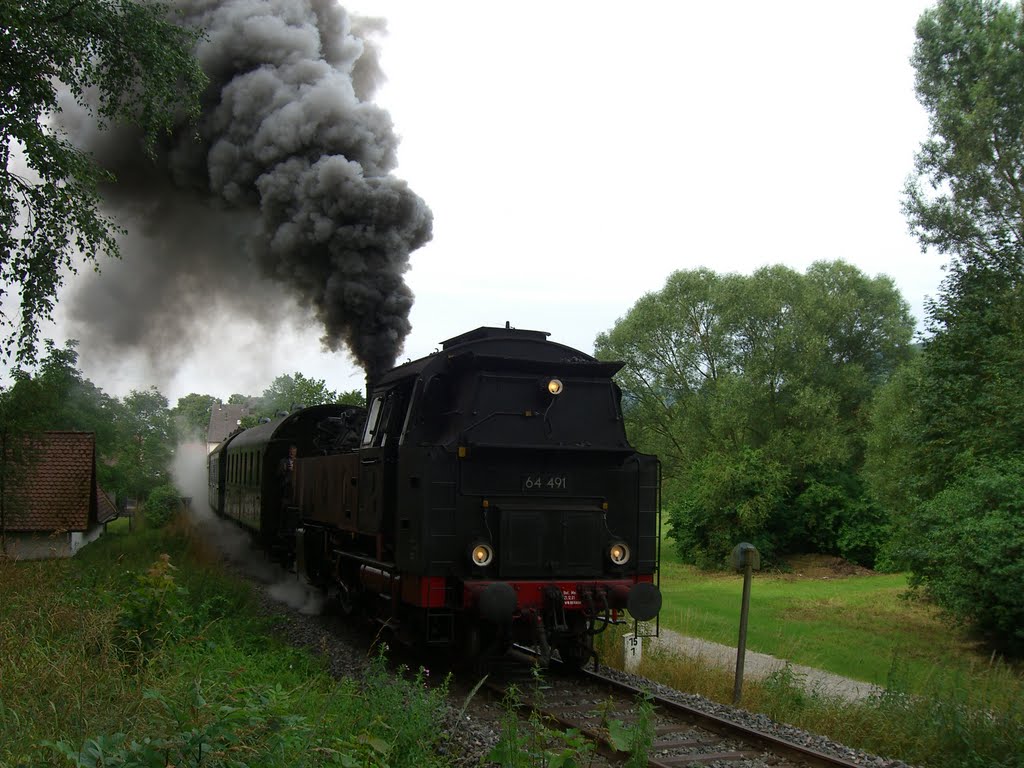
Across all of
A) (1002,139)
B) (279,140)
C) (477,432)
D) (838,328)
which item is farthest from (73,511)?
(838,328)

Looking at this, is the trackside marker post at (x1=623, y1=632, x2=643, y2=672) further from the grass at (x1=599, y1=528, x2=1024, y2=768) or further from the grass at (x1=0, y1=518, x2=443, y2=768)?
the grass at (x1=0, y1=518, x2=443, y2=768)

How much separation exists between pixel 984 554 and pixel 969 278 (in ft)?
27.1

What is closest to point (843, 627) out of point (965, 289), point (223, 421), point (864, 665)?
point (864, 665)

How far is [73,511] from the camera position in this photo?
75.7 ft

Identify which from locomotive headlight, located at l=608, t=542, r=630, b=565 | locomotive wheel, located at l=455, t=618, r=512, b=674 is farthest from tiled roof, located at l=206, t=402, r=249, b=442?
locomotive headlight, located at l=608, t=542, r=630, b=565

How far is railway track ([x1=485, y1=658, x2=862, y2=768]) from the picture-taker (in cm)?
576

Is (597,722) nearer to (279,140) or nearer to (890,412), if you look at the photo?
(279,140)

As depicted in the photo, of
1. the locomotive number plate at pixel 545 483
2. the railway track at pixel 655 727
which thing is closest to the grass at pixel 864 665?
the railway track at pixel 655 727

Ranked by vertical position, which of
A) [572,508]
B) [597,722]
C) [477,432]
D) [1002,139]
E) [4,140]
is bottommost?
[597,722]

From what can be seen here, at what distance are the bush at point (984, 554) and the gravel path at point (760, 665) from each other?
2.78 m

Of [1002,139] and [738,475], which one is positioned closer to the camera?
[1002,139]

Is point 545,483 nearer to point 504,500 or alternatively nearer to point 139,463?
point 504,500

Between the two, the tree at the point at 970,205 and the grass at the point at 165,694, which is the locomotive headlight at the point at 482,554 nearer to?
the grass at the point at 165,694

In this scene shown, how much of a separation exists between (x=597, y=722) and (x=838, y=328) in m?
28.8
